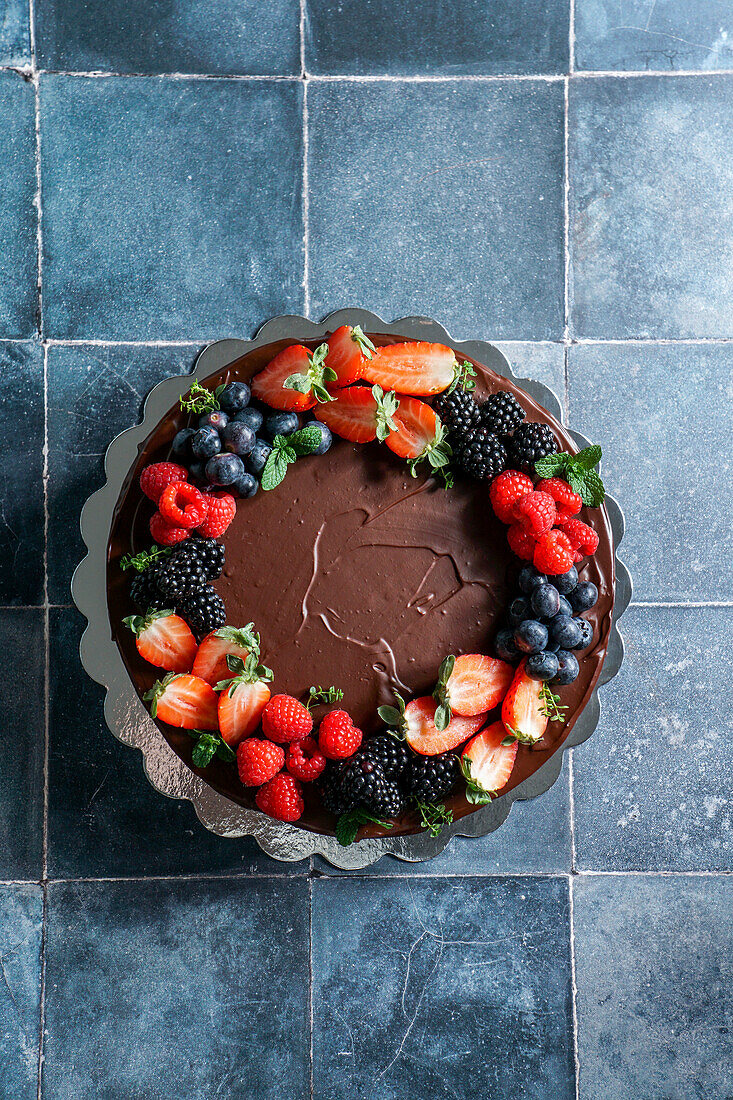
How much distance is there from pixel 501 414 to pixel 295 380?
1.78 ft

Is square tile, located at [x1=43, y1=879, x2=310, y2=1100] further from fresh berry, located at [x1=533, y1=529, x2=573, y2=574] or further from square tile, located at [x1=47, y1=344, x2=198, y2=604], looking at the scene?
fresh berry, located at [x1=533, y1=529, x2=573, y2=574]

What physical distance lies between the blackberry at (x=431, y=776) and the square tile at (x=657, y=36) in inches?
96.4

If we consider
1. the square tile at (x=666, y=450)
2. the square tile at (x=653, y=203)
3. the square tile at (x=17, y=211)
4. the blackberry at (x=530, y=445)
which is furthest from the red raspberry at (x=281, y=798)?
the square tile at (x=653, y=203)

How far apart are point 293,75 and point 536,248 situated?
40.4 inches

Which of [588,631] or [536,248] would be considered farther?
[536,248]

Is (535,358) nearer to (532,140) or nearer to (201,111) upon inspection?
(532,140)

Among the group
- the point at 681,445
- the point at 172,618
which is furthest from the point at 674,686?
the point at 172,618

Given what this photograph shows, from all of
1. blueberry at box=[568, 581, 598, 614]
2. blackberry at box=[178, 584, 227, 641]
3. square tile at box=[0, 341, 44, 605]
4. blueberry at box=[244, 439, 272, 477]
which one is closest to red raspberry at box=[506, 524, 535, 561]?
blueberry at box=[568, 581, 598, 614]

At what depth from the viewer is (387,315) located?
118 inches

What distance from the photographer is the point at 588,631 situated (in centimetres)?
227

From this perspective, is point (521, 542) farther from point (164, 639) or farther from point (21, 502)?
point (21, 502)

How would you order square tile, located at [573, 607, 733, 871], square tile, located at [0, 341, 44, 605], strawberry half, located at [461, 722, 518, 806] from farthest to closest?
square tile, located at [573, 607, 733, 871] < square tile, located at [0, 341, 44, 605] < strawberry half, located at [461, 722, 518, 806]

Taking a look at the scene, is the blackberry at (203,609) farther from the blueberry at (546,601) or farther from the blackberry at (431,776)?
the blueberry at (546,601)

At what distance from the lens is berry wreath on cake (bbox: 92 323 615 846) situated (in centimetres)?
220
